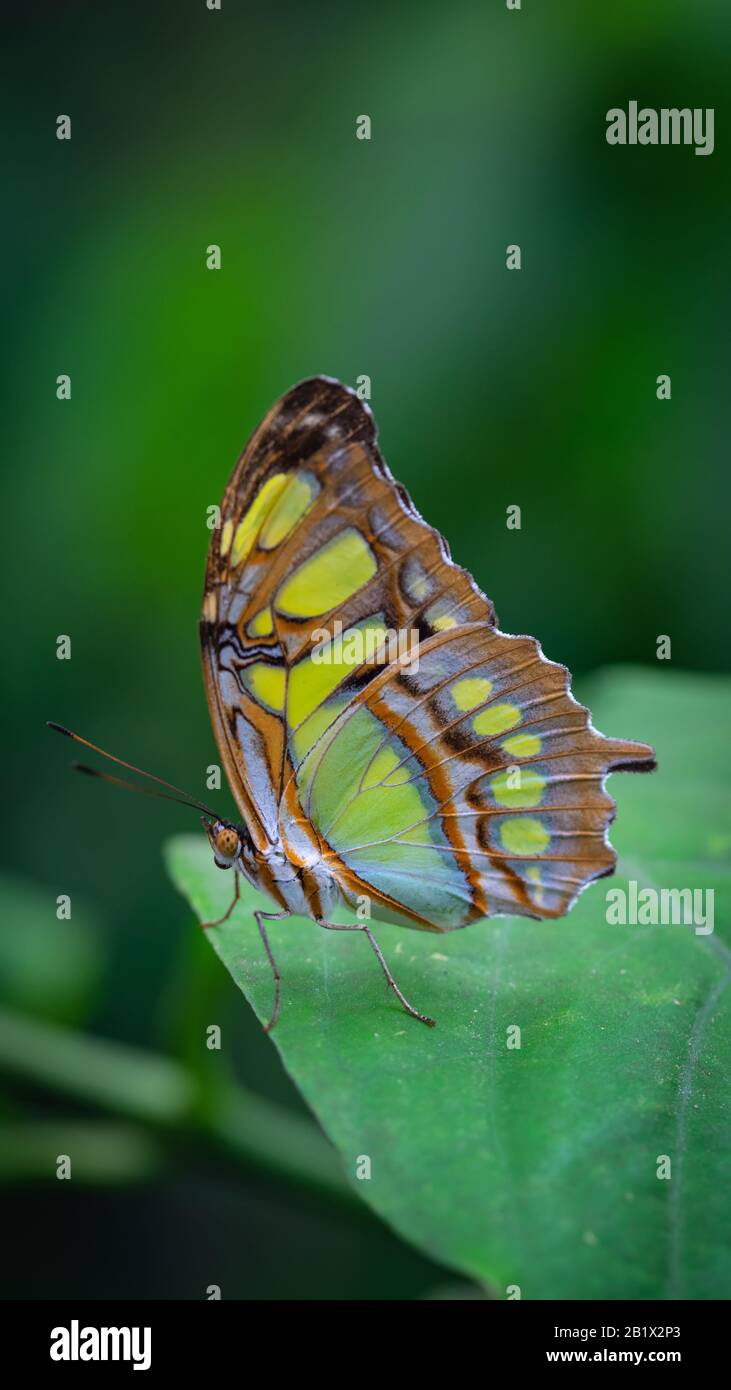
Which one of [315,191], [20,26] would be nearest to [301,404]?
[315,191]

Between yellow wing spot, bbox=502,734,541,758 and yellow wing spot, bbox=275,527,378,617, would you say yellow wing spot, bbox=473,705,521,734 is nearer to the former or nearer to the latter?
yellow wing spot, bbox=502,734,541,758

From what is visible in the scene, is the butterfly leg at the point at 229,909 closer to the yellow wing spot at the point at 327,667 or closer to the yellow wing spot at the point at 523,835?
the yellow wing spot at the point at 327,667

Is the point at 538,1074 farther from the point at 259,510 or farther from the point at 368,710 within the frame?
the point at 259,510

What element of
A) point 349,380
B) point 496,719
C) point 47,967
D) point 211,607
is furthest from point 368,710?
point 349,380

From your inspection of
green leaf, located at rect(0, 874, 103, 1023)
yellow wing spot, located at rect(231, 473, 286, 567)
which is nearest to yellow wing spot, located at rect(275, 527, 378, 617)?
yellow wing spot, located at rect(231, 473, 286, 567)

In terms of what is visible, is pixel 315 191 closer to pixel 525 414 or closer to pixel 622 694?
pixel 525 414
